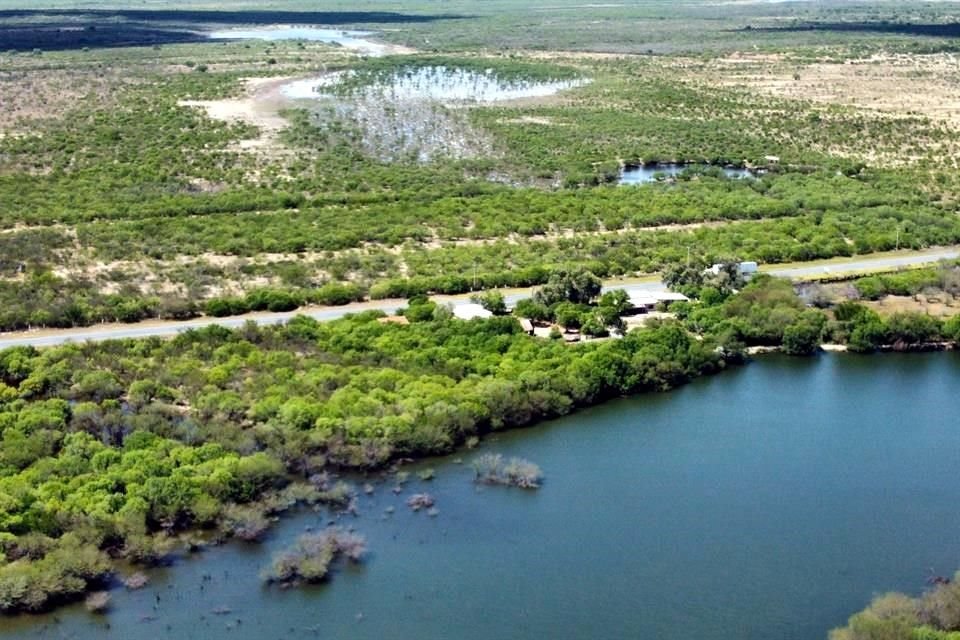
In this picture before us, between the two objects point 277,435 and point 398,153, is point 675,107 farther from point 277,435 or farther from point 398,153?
point 277,435

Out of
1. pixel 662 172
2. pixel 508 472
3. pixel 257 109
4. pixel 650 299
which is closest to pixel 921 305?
pixel 650 299

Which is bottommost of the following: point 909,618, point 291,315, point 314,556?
point 314,556

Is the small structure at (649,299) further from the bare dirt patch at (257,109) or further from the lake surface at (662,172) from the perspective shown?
the bare dirt patch at (257,109)

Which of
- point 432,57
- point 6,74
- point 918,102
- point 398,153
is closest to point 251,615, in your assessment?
point 398,153

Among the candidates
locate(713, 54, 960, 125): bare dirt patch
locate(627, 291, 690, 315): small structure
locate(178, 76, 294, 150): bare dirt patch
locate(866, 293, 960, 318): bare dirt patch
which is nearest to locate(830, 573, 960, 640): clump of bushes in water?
locate(627, 291, 690, 315): small structure

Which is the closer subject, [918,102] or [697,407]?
[697,407]

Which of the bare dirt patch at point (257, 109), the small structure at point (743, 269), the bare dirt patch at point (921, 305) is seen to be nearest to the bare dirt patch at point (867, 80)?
the bare dirt patch at point (257, 109)

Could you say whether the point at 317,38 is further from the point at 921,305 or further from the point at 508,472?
the point at 508,472
